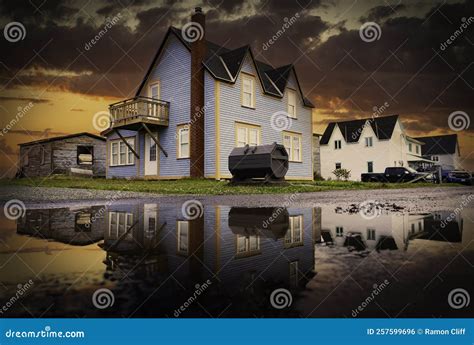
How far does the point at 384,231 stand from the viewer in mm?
3461

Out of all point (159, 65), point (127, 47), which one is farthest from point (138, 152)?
point (127, 47)

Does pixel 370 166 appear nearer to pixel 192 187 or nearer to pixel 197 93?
pixel 197 93

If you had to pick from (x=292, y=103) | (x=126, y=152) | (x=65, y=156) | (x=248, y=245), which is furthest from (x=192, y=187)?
(x=65, y=156)

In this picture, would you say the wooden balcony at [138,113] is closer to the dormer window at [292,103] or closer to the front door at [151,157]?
the front door at [151,157]

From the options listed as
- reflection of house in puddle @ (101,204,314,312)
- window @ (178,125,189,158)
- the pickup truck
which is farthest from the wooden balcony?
the pickup truck

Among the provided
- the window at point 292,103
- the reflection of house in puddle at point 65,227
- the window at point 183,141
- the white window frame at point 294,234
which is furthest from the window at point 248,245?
the window at point 292,103

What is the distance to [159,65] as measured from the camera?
1986 cm

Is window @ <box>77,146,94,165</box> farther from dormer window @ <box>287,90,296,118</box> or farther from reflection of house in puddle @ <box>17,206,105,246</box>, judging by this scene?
reflection of house in puddle @ <box>17,206,105,246</box>

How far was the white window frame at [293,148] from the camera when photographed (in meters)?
21.6

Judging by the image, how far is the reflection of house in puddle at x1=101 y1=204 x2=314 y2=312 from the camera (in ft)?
5.83

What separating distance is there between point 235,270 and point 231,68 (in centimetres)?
1760
